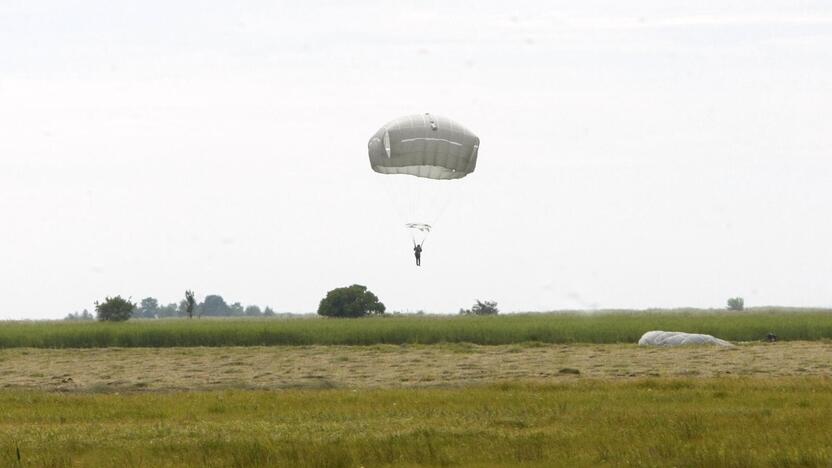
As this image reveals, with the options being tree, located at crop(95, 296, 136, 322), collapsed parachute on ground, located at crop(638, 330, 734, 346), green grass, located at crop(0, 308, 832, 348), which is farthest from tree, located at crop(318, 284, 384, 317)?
collapsed parachute on ground, located at crop(638, 330, 734, 346)

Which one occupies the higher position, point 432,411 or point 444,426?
point 432,411

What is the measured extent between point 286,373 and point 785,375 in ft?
43.8

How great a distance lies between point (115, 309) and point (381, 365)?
62.2m

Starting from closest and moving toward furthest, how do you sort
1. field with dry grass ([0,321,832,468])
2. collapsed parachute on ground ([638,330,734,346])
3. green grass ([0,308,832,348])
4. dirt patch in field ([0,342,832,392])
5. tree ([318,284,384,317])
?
field with dry grass ([0,321,832,468])
dirt patch in field ([0,342,832,392])
collapsed parachute on ground ([638,330,734,346])
green grass ([0,308,832,348])
tree ([318,284,384,317])

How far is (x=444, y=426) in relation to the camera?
61.9ft

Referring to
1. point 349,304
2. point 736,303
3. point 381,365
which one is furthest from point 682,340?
point 736,303

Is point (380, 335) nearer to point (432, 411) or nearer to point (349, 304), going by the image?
point (432, 411)

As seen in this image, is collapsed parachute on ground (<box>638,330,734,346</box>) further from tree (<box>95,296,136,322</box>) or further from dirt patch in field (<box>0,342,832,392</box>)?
tree (<box>95,296,136,322</box>)

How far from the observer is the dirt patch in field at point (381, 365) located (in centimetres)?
3017

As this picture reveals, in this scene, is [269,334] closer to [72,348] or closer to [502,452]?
[72,348]

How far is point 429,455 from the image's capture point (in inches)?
634

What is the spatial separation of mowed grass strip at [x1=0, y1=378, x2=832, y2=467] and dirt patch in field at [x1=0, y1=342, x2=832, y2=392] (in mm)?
4028

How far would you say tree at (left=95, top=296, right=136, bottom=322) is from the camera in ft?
307

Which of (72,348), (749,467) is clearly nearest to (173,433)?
(749,467)
